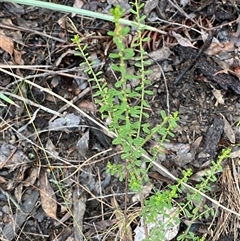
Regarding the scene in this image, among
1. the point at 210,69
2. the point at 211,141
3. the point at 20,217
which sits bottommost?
the point at 20,217

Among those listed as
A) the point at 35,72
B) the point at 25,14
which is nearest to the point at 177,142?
the point at 35,72

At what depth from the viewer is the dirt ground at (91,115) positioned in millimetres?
1779

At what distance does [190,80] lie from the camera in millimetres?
1859

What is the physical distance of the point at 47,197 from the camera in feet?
5.87

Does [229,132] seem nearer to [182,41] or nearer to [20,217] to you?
[182,41]

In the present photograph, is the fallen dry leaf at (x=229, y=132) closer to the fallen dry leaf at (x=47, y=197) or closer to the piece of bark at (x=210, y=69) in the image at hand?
the piece of bark at (x=210, y=69)

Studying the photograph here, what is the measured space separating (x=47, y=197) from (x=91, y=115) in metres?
0.30

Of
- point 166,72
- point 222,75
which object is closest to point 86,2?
point 166,72

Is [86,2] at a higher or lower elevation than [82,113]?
higher

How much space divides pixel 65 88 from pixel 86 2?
1.02 ft

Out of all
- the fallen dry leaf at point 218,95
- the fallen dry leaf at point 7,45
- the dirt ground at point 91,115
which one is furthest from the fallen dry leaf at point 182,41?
the fallen dry leaf at point 7,45

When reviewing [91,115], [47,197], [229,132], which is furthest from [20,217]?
[229,132]

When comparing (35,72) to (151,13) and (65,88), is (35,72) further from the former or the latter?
(151,13)

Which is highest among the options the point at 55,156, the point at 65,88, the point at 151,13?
the point at 151,13
